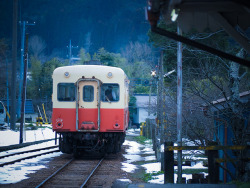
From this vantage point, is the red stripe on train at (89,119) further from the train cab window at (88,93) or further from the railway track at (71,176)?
the railway track at (71,176)

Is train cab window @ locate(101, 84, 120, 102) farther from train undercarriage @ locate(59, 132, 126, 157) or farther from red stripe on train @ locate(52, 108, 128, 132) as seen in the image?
train undercarriage @ locate(59, 132, 126, 157)

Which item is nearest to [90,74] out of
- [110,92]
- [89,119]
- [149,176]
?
[110,92]

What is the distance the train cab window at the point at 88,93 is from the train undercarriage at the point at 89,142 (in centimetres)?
128

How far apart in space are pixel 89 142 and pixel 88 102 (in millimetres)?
1695

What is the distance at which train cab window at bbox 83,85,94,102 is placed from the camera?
47.7 ft

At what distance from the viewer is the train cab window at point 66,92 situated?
14578 mm

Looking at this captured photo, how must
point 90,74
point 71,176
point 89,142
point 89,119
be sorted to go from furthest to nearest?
point 89,142 → point 90,74 → point 89,119 → point 71,176

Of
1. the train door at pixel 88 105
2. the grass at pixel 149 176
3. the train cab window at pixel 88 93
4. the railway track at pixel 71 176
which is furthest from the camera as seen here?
the train cab window at pixel 88 93

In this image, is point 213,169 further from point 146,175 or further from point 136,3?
point 136,3

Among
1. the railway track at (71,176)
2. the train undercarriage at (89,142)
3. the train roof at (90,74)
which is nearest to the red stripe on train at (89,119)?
the train undercarriage at (89,142)

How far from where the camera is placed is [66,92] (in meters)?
14.6

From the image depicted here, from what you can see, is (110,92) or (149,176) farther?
(110,92)

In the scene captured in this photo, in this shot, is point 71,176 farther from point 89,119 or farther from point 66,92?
point 66,92

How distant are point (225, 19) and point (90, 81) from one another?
974 centimetres
